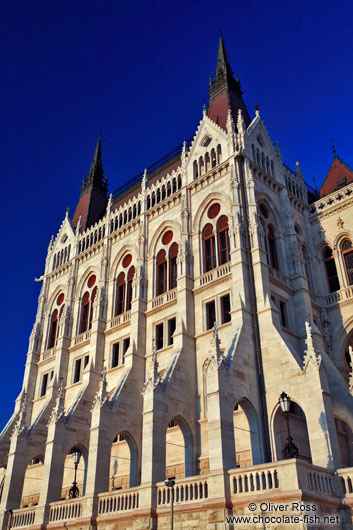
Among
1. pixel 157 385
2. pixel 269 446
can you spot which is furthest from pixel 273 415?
pixel 157 385

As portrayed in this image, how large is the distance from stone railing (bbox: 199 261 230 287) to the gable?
12.3 meters

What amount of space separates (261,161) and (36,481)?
2732 cm

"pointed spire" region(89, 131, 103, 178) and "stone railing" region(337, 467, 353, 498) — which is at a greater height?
"pointed spire" region(89, 131, 103, 178)

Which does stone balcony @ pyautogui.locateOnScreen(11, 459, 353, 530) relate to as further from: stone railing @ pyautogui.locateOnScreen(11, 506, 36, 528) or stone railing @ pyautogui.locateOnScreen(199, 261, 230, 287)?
stone railing @ pyautogui.locateOnScreen(199, 261, 230, 287)

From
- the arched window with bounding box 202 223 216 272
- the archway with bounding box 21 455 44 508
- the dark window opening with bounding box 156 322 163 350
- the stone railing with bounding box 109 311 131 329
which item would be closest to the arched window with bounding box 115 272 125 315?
the stone railing with bounding box 109 311 131 329

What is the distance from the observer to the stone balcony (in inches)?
699

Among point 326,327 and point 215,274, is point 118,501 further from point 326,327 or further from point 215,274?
point 326,327

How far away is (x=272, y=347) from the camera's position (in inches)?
1021

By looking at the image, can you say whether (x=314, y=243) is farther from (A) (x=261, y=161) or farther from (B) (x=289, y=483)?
(B) (x=289, y=483)

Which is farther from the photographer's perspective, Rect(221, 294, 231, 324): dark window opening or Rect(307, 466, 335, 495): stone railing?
Rect(221, 294, 231, 324): dark window opening

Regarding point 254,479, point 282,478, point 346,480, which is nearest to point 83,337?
point 254,479

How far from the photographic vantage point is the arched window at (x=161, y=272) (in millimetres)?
34938

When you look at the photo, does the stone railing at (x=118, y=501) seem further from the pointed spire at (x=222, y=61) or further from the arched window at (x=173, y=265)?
the pointed spire at (x=222, y=61)

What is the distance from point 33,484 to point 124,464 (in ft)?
30.7
